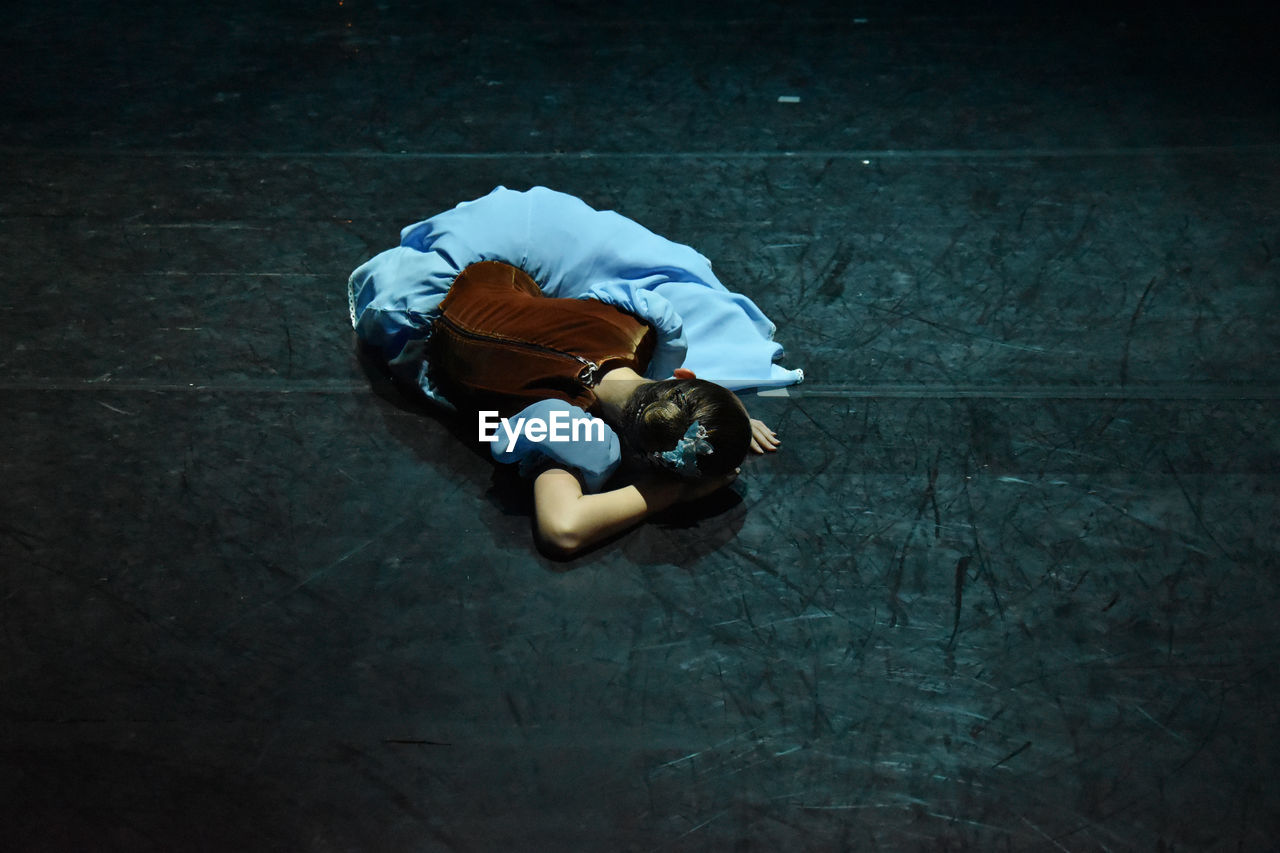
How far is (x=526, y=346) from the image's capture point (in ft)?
6.63

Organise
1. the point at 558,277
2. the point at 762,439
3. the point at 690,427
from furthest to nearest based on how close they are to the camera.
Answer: the point at 558,277, the point at 762,439, the point at 690,427

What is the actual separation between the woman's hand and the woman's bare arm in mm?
145

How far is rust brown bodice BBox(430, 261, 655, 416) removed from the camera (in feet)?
6.53

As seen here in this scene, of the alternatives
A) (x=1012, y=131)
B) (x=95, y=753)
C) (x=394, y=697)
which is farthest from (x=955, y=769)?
(x=1012, y=131)

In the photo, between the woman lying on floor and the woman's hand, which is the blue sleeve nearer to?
the woman lying on floor

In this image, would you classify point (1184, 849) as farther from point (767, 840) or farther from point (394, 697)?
point (394, 697)

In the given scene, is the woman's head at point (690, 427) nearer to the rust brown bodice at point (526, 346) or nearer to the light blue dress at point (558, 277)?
the rust brown bodice at point (526, 346)

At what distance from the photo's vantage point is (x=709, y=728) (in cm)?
172

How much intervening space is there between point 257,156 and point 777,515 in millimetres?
1602

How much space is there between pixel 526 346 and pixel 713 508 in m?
0.42

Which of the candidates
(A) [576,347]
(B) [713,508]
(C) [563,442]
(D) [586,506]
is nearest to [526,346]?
(A) [576,347]

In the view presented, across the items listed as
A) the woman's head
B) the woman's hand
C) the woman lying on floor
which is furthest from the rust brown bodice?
the woman's hand

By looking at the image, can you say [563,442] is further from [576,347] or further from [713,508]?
[713,508]

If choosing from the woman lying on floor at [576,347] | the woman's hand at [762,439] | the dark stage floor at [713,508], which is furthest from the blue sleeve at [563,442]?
the woman's hand at [762,439]
